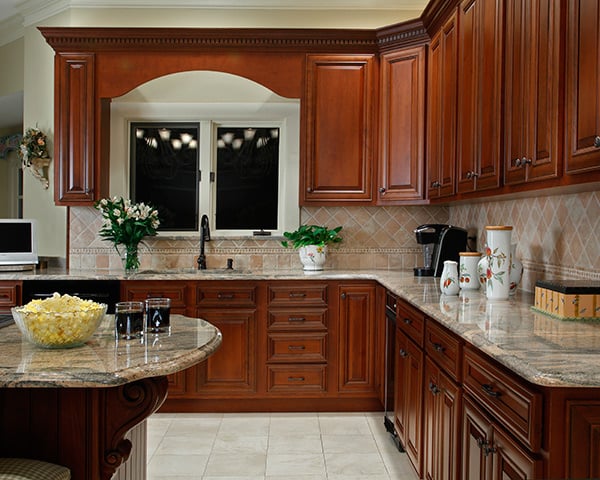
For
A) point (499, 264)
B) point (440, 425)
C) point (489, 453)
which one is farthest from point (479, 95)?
point (489, 453)

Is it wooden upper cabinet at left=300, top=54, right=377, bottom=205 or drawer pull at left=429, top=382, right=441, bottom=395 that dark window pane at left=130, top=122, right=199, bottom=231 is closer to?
wooden upper cabinet at left=300, top=54, right=377, bottom=205

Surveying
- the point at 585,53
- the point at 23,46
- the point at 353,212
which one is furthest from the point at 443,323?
the point at 23,46

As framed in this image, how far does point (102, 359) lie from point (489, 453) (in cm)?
114

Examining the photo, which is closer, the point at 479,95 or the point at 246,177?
the point at 479,95

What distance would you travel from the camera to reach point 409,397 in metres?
2.96

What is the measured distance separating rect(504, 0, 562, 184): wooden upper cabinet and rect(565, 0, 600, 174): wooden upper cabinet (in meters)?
0.08

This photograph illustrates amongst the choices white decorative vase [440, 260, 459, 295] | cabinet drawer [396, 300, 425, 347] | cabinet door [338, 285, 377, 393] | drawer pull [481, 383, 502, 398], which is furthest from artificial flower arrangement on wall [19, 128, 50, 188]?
drawer pull [481, 383, 502, 398]

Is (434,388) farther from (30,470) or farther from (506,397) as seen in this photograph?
(30,470)

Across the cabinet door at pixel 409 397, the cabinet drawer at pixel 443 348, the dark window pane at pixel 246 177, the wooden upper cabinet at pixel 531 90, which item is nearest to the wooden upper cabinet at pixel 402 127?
the dark window pane at pixel 246 177

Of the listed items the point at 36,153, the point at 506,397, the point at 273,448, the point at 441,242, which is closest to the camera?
the point at 506,397

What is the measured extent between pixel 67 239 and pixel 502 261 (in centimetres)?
328

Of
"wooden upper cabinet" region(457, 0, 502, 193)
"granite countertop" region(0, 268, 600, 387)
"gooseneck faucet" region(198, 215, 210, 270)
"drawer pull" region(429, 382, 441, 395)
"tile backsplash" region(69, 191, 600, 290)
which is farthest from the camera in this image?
"tile backsplash" region(69, 191, 600, 290)

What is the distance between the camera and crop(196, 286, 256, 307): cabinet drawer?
13.0ft

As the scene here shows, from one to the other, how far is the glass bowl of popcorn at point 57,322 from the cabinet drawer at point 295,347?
7.53ft
